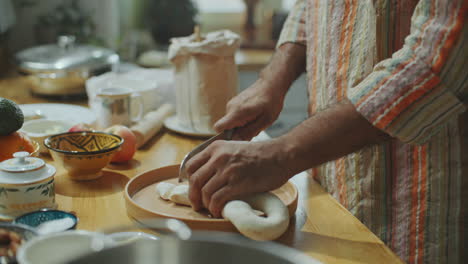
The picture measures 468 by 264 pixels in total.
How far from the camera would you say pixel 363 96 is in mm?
869

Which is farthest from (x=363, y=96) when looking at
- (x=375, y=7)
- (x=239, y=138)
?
(x=239, y=138)

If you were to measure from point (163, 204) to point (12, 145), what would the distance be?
346 millimetres

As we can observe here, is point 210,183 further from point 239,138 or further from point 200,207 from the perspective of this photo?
point 239,138

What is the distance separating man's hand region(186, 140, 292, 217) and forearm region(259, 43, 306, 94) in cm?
49

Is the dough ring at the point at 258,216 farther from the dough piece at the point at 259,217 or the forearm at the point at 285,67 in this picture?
the forearm at the point at 285,67

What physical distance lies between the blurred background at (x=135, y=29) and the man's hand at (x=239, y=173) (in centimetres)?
163

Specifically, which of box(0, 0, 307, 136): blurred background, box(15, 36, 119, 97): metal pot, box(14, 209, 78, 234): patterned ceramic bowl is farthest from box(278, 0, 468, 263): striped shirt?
box(0, 0, 307, 136): blurred background

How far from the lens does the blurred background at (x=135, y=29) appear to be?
2730 millimetres

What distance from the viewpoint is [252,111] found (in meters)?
1.28

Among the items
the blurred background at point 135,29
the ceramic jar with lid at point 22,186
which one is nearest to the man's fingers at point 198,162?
the ceramic jar with lid at point 22,186

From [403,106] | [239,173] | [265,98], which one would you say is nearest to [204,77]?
[265,98]

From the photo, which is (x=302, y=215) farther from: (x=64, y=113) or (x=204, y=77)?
(x=64, y=113)

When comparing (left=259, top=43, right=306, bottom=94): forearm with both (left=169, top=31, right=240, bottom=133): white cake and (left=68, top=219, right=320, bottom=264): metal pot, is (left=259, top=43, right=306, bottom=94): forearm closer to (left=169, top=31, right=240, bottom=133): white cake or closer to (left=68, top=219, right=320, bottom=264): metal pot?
(left=169, top=31, right=240, bottom=133): white cake

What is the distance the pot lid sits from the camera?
1956 millimetres
